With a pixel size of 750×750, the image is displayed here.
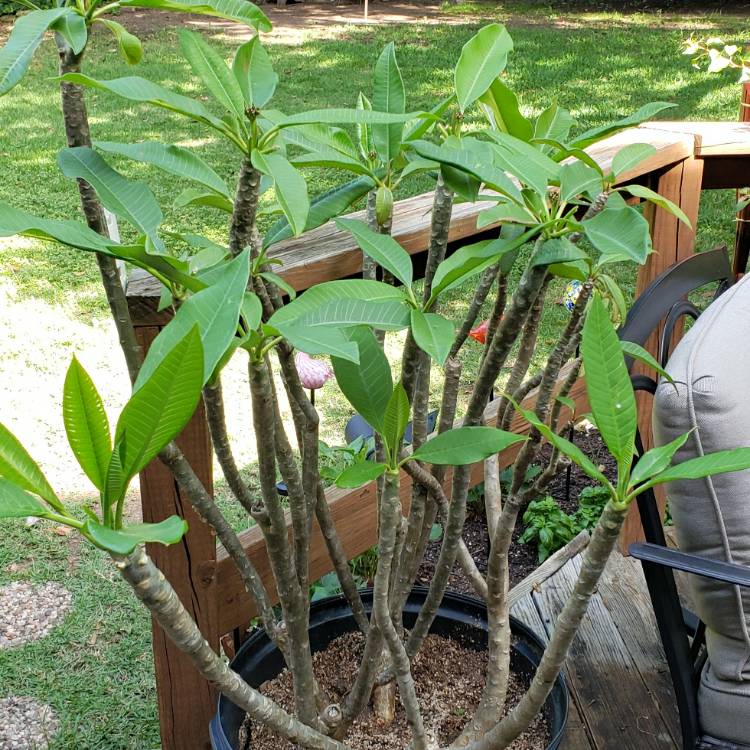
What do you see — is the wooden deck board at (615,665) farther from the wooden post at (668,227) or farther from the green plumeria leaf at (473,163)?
the green plumeria leaf at (473,163)

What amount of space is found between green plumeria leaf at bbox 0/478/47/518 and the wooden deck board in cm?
136

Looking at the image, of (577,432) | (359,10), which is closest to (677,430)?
(577,432)

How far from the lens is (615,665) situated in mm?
1873

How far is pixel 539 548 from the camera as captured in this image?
9.35 feet

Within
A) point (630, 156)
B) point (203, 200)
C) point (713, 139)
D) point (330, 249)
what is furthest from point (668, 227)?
point (203, 200)

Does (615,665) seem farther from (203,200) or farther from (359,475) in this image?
(203,200)

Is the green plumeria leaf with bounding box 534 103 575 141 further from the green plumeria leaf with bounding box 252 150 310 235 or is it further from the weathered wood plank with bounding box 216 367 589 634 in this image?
the weathered wood plank with bounding box 216 367 589 634

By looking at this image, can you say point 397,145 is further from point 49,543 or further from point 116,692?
point 49,543

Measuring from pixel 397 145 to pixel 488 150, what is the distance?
169 mm

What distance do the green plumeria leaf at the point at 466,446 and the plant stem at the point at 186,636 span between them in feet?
0.98

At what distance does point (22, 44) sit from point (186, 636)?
1.68 feet

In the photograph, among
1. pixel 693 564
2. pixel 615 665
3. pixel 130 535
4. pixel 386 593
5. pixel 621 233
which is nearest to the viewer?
pixel 130 535

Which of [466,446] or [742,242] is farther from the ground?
[466,446]

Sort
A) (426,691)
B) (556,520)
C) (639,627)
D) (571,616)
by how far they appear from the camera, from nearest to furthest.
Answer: (571,616) < (426,691) < (639,627) < (556,520)
